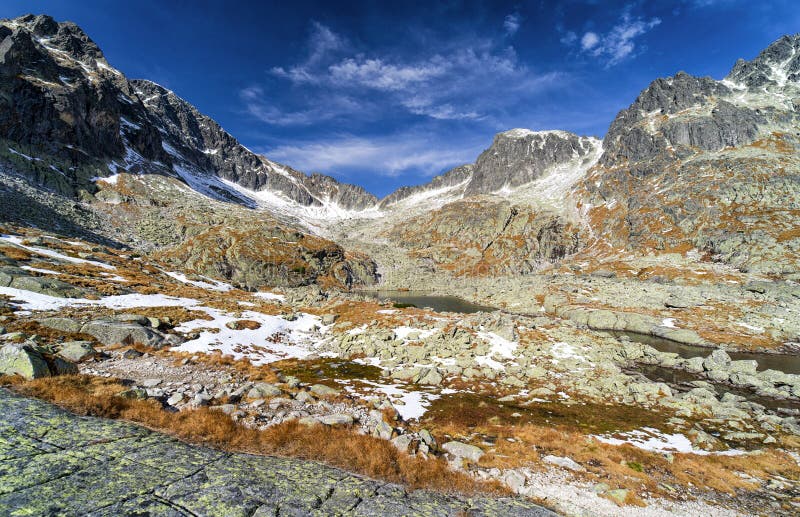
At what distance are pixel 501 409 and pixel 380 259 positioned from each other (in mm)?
168835

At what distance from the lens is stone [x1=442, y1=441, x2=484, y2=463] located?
1337 centimetres

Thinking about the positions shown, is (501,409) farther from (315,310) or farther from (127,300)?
(127,300)

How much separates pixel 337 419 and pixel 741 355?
59.9 meters

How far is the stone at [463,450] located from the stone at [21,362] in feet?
52.7

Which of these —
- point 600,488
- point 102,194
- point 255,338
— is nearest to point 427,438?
point 600,488

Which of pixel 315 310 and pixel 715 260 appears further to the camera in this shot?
pixel 715 260

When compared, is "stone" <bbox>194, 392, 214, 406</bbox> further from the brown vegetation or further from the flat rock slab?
the flat rock slab

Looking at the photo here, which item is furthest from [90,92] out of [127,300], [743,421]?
[743,421]

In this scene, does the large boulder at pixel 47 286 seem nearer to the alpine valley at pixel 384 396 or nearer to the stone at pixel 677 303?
the alpine valley at pixel 384 396

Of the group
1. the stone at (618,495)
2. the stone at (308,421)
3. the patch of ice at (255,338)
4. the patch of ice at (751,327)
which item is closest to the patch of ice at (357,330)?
the patch of ice at (255,338)

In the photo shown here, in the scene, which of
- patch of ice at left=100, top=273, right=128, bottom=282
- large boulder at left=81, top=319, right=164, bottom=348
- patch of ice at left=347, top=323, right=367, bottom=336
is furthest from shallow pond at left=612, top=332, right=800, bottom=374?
patch of ice at left=100, top=273, right=128, bottom=282

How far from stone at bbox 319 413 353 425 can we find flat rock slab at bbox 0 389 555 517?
4197 mm

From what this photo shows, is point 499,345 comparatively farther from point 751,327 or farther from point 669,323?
point 751,327

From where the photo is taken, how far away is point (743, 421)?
21.6 m
